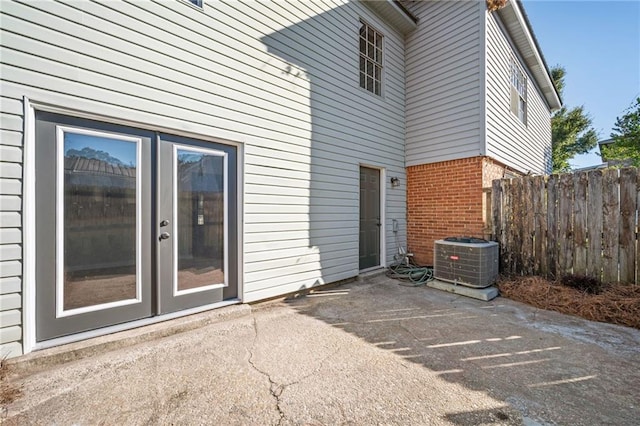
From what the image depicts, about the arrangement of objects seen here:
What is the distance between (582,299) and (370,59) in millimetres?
5582

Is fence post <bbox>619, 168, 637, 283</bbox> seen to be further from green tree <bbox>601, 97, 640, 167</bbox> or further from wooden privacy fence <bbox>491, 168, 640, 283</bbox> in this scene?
green tree <bbox>601, 97, 640, 167</bbox>

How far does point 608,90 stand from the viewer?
13.3 m

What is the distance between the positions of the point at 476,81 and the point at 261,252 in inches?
207

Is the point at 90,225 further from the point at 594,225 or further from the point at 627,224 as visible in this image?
the point at 627,224

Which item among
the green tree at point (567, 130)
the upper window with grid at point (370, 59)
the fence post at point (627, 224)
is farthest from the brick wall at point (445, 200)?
the green tree at point (567, 130)

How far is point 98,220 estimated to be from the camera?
103 inches

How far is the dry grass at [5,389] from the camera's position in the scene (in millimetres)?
1835

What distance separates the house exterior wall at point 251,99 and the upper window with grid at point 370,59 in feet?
0.65

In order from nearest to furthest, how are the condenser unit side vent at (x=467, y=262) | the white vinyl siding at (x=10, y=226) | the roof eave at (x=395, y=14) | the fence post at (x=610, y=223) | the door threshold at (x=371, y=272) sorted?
the white vinyl siding at (x=10, y=226), the fence post at (x=610, y=223), the condenser unit side vent at (x=467, y=262), the door threshold at (x=371, y=272), the roof eave at (x=395, y=14)

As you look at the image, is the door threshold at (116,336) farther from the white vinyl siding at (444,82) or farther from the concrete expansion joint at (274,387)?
the white vinyl siding at (444,82)

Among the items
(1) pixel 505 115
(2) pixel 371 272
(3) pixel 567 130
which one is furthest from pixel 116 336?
(3) pixel 567 130

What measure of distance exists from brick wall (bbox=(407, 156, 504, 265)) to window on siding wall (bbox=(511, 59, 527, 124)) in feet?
7.37

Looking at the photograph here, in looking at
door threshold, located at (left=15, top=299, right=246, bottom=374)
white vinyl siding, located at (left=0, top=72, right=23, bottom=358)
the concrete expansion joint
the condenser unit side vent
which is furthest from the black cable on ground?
white vinyl siding, located at (left=0, top=72, right=23, bottom=358)

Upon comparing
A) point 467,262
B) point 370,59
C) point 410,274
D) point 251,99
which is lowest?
point 410,274
